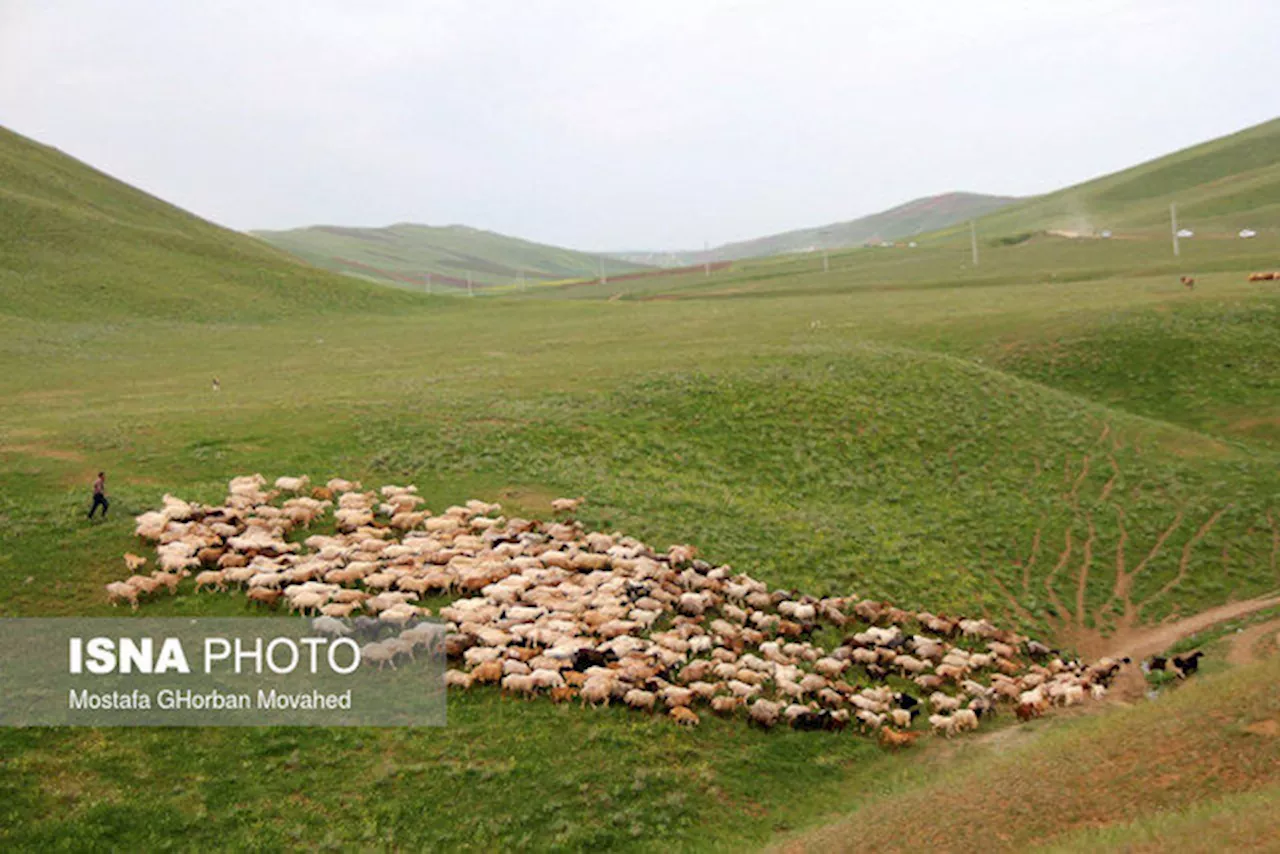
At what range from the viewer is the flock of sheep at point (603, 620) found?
18.8 m

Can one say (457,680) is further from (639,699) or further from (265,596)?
(265,596)

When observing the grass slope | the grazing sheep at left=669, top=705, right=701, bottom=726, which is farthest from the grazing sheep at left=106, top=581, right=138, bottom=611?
the grass slope

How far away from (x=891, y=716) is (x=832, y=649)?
10.3ft

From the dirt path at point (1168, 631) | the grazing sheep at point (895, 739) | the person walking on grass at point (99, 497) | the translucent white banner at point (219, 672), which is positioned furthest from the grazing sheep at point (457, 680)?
the dirt path at point (1168, 631)

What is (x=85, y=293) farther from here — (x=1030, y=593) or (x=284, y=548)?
(x=1030, y=593)

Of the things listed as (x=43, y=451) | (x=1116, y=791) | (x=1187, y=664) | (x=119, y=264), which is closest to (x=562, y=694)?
(x=1116, y=791)

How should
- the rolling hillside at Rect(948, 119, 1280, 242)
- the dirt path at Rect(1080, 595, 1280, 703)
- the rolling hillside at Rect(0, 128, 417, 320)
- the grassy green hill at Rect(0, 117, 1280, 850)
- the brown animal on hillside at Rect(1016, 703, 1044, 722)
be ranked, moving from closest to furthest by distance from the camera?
the grassy green hill at Rect(0, 117, 1280, 850) → the brown animal on hillside at Rect(1016, 703, 1044, 722) → the dirt path at Rect(1080, 595, 1280, 703) → the rolling hillside at Rect(0, 128, 417, 320) → the rolling hillside at Rect(948, 119, 1280, 242)

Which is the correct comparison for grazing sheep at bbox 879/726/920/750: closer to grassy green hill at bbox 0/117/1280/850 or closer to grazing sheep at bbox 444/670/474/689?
grassy green hill at bbox 0/117/1280/850

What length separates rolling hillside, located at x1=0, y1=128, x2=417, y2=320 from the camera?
7838 cm

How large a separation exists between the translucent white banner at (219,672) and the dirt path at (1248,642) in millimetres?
19353

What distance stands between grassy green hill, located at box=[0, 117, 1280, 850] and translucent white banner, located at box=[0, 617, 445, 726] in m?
0.55

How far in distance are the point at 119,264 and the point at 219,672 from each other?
82682 millimetres

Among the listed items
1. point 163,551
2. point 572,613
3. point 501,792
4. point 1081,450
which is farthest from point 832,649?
point 1081,450

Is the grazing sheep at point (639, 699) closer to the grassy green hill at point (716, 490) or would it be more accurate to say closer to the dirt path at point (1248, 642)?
the grassy green hill at point (716, 490)
